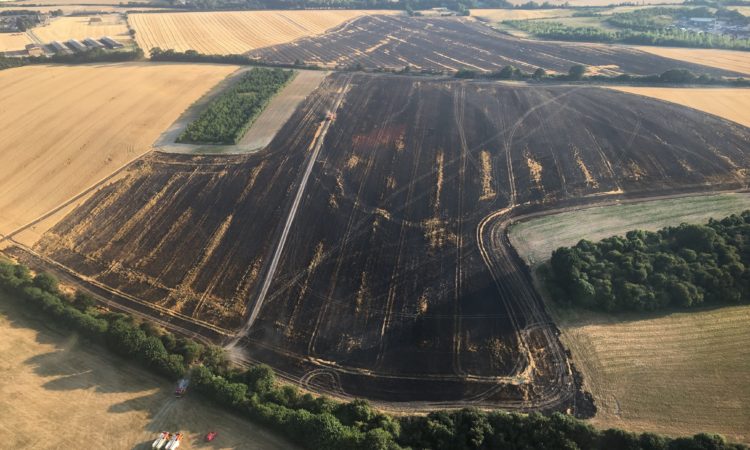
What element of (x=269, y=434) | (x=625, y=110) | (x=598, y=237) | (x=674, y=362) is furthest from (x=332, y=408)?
(x=625, y=110)

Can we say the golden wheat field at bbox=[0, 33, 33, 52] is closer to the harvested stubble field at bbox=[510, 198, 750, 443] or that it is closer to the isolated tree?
the isolated tree

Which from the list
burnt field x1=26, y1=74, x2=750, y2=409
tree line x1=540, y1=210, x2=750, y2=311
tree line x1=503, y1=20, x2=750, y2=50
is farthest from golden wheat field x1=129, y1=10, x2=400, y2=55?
tree line x1=540, y1=210, x2=750, y2=311

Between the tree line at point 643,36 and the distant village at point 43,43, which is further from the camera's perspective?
the tree line at point 643,36

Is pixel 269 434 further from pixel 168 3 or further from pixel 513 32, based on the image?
pixel 168 3

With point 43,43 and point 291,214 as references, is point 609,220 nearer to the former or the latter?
point 291,214

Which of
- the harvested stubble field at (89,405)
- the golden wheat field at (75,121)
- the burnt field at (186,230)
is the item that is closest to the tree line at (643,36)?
the golden wheat field at (75,121)

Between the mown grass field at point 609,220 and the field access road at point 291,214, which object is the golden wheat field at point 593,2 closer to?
the field access road at point 291,214
